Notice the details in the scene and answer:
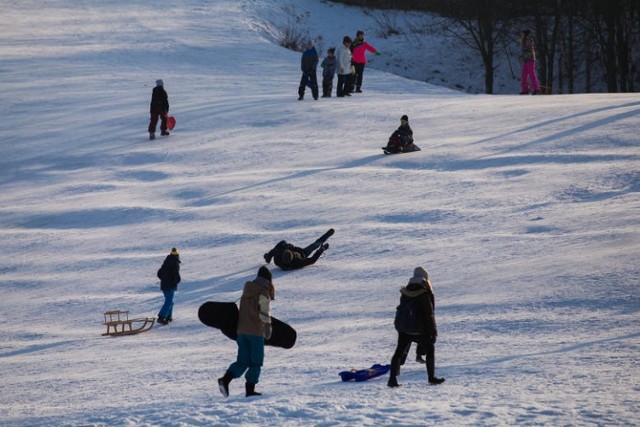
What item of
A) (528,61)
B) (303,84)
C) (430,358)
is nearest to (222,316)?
(430,358)

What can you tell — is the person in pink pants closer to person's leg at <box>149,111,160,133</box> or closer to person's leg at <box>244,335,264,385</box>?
person's leg at <box>149,111,160,133</box>

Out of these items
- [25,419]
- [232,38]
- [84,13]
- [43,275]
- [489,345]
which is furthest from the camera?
[84,13]

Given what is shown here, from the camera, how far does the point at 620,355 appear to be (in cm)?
1021

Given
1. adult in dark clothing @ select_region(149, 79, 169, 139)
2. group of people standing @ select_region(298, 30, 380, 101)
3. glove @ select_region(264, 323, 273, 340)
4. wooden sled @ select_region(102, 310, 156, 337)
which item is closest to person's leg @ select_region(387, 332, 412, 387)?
glove @ select_region(264, 323, 273, 340)

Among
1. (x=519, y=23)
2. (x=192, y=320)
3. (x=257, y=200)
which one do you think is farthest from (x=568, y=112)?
(x=519, y=23)

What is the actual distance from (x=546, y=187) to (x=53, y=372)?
9.88 metres

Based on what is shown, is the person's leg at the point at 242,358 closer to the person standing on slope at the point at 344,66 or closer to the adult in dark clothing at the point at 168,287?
the adult in dark clothing at the point at 168,287

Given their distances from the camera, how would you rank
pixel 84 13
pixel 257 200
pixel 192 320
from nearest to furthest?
pixel 192 320 → pixel 257 200 → pixel 84 13

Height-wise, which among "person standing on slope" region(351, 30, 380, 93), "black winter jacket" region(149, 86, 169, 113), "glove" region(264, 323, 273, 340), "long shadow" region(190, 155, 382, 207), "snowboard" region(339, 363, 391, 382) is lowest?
"snowboard" region(339, 363, 391, 382)

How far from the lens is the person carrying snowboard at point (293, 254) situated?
52.7 feet

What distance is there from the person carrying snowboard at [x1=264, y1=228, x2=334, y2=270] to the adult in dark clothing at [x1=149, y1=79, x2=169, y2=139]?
9909 millimetres

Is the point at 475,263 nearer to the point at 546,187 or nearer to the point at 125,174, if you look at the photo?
the point at 546,187

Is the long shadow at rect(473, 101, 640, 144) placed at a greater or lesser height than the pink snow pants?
lesser

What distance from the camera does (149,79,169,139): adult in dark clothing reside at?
82.3 feet
